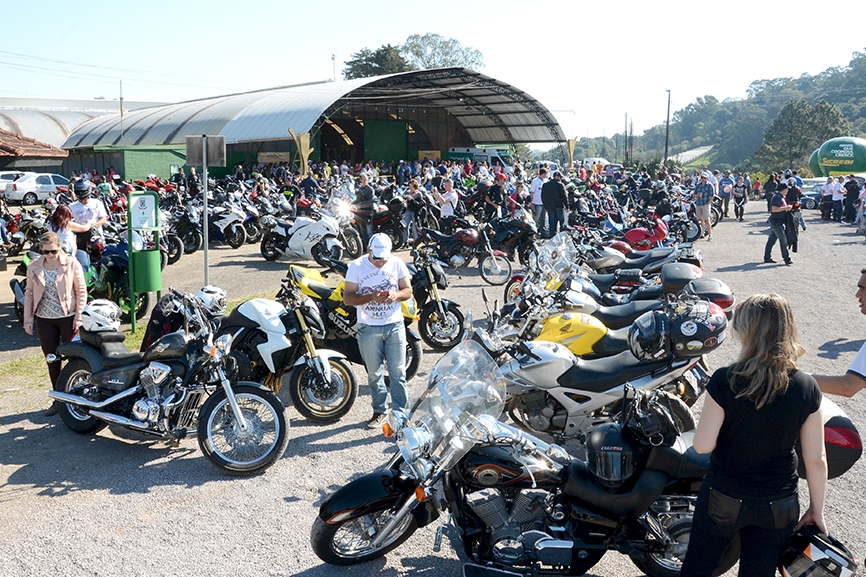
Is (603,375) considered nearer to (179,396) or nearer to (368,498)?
(368,498)

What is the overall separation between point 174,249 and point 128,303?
5042mm

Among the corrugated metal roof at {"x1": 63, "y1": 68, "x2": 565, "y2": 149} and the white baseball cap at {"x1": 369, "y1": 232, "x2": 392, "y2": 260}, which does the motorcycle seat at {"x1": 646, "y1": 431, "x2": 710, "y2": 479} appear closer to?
the white baseball cap at {"x1": 369, "y1": 232, "x2": 392, "y2": 260}

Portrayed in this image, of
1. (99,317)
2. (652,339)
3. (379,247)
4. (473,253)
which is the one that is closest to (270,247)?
(473,253)

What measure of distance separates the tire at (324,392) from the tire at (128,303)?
4.27m

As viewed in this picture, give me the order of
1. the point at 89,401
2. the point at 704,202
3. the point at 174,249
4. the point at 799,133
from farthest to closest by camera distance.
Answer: the point at 799,133
the point at 704,202
the point at 174,249
the point at 89,401

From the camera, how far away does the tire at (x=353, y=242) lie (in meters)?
13.9

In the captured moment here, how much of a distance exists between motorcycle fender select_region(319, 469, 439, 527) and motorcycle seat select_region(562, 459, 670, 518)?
0.74 meters

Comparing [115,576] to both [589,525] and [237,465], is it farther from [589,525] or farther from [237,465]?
[589,525]

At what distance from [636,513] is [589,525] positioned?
23 cm

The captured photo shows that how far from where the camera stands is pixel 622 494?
131 inches

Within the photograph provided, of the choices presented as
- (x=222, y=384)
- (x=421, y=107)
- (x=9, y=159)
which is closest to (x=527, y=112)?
(x=421, y=107)

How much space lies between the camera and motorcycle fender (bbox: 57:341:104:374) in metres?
5.43

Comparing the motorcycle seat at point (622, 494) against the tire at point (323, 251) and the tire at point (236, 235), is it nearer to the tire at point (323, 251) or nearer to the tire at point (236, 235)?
the tire at point (323, 251)

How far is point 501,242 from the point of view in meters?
12.2
